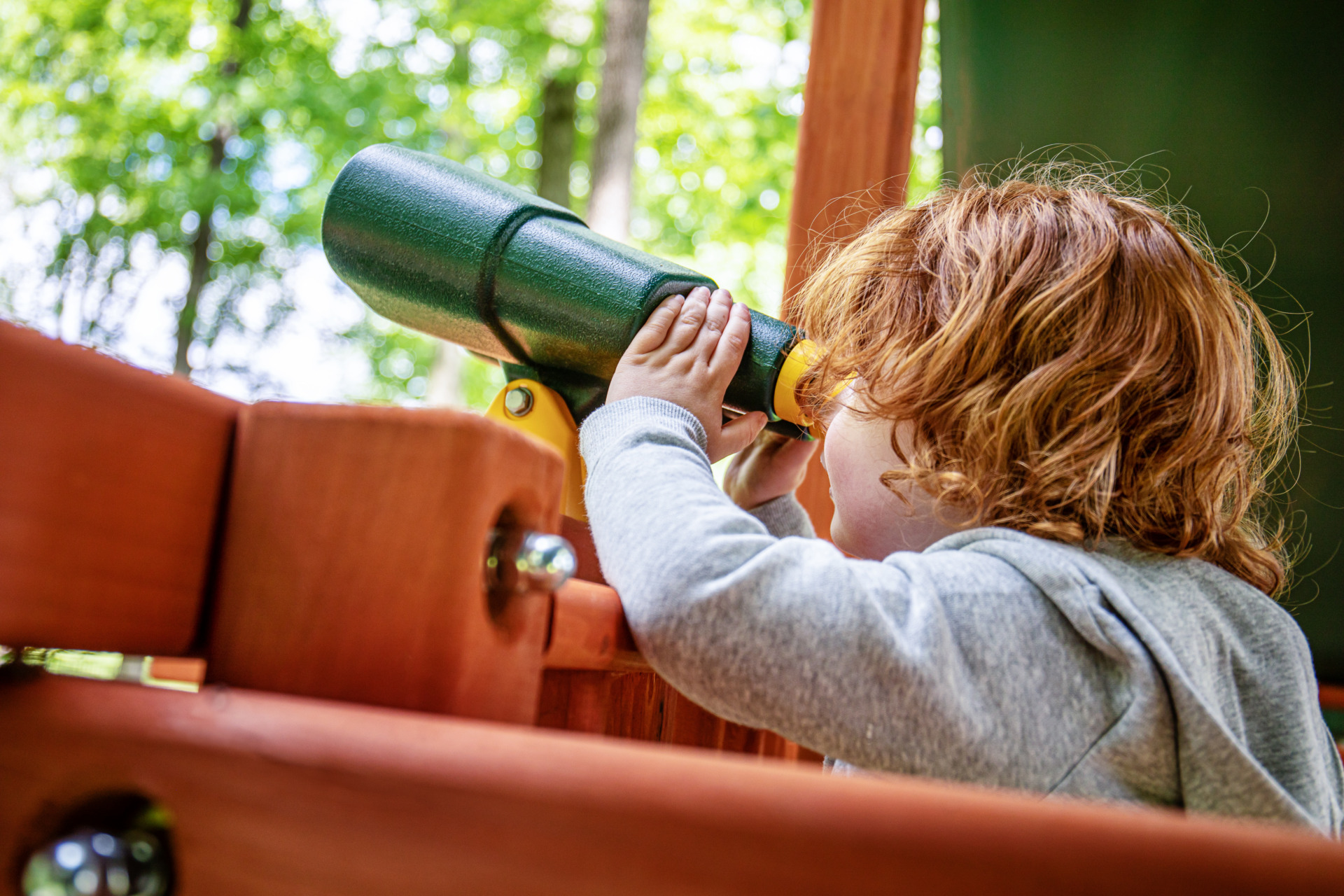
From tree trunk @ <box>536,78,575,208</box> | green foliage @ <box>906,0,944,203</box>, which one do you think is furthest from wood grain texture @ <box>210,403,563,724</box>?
tree trunk @ <box>536,78,575,208</box>

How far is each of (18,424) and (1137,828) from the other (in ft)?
1.25

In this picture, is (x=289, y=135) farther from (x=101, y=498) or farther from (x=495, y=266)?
(x=101, y=498)

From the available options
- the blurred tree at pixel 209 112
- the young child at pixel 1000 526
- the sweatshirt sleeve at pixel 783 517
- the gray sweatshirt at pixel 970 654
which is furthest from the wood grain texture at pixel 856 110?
the blurred tree at pixel 209 112

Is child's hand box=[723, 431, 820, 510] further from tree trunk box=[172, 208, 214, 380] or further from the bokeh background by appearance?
tree trunk box=[172, 208, 214, 380]

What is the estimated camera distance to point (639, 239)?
23.9 feet

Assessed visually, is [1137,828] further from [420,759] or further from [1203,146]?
[1203,146]

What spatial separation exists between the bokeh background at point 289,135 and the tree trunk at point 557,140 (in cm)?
1

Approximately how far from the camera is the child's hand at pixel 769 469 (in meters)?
1.07

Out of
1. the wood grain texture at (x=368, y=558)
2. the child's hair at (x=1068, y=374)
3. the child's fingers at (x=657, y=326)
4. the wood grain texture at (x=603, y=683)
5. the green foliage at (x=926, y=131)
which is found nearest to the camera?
the wood grain texture at (x=368, y=558)

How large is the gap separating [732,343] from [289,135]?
19.4 ft

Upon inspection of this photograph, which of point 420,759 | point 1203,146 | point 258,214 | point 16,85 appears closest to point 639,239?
point 258,214

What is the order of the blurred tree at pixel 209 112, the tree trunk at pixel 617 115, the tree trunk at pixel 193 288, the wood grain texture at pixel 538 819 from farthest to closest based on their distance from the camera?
the tree trunk at pixel 193 288, the blurred tree at pixel 209 112, the tree trunk at pixel 617 115, the wood grain texture at pixel 538 819

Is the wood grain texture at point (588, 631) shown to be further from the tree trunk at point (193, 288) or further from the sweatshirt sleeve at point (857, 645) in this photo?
the tree trunk at point (193, 288)

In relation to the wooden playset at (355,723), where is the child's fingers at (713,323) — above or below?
above
